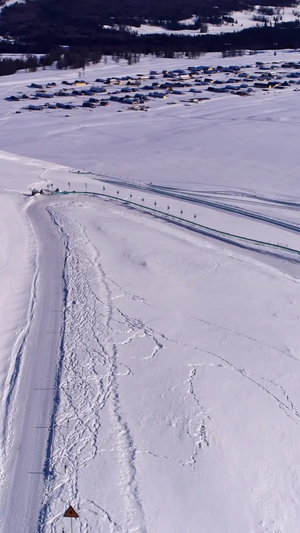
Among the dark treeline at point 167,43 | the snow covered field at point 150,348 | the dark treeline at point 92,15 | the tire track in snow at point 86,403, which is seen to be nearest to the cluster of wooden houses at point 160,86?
the dark treeline at point 167,43

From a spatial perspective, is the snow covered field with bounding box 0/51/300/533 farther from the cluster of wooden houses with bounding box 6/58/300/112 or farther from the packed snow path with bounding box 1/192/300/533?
the cluster of wooden houses with bounding box 6/58/300/112

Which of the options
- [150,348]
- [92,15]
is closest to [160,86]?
[150,348]

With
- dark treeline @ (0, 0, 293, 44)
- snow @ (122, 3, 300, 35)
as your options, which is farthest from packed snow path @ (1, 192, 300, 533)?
snow @ (122, 3, 300, 35)

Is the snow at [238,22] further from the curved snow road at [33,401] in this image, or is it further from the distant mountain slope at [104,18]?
the curved snow road at [33,401]

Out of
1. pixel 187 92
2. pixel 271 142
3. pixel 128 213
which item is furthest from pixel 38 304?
pixel 187 92

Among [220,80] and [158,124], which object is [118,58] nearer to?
[220,80]
